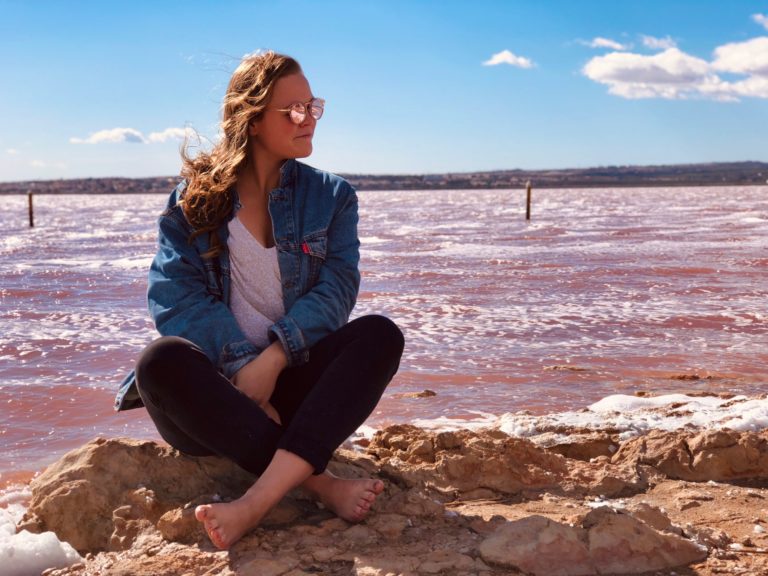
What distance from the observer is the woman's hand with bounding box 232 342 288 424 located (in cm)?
258

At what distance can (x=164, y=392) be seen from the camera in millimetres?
2439

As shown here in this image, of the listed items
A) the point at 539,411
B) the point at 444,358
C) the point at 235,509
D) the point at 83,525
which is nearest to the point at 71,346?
the point at 444,358

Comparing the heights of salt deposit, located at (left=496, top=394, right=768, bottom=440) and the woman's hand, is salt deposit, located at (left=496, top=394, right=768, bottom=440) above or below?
below

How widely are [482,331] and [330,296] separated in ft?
15.9

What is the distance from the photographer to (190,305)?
267 cm

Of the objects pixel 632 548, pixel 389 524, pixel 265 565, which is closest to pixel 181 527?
pixel 265 565

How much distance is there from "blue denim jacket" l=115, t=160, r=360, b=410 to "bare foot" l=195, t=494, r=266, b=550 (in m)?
0.44

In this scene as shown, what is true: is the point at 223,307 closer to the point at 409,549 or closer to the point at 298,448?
the point at 298,448

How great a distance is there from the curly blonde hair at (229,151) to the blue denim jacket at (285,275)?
0.05 metres

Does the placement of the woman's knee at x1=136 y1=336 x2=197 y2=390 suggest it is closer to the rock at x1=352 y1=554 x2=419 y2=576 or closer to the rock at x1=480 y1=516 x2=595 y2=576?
the rock at x1=352 y1=554 x2=419 y2=576

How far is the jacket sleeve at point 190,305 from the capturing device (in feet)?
8.60

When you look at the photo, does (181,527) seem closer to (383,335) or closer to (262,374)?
(262,374)

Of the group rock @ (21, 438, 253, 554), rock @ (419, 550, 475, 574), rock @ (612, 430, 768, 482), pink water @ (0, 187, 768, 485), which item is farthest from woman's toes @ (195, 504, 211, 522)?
pink water @ (0, 187, 768, 485)

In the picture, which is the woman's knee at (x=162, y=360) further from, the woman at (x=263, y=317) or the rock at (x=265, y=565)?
the rock at (x=265, y=565)
